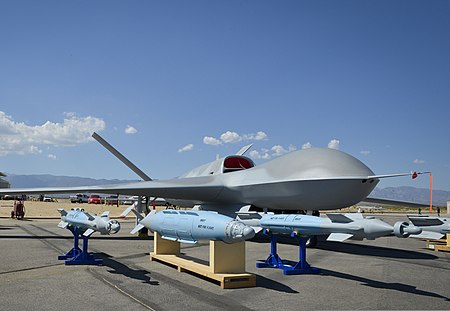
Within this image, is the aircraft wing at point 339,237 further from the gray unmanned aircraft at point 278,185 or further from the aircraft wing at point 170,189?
the aircraft wing at point 170,189

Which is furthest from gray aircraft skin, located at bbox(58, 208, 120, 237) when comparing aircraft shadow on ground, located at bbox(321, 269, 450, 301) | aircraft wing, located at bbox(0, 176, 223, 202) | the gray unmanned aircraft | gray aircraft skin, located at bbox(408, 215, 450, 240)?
gray aircraft skin, located at bbox(408, 215, 450, 240)

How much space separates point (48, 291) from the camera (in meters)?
7.55

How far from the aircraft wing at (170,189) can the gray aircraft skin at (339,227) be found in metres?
5.59

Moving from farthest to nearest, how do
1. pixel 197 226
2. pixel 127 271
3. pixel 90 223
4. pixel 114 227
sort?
pixel 90 223 < pixel 127 271 < pixel 114 227 < pixel 197 226

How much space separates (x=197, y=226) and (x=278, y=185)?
15.4 feet

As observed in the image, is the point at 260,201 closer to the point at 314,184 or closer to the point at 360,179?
the point at 314,184

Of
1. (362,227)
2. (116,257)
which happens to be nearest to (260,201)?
(116,257)

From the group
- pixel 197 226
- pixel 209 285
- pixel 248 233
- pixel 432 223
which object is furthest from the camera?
pixel 432 223

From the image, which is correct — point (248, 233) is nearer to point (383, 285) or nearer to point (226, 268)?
point (226, 268)

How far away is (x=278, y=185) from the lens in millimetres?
13070

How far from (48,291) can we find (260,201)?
8.18 meters

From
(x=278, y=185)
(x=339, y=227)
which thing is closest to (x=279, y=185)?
(x=278, y=185)

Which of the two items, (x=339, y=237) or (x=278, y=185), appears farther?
(x=278, y=185)

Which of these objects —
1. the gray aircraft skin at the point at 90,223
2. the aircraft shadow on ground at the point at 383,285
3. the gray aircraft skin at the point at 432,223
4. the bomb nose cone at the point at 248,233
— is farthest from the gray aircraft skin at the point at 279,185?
the bomb nose cone at the point at 248,233
